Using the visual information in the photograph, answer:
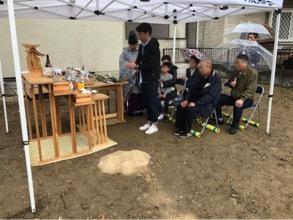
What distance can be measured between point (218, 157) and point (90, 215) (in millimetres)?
2024

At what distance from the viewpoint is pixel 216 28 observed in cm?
1178

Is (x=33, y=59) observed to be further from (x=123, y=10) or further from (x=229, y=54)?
(x=229, y=54)

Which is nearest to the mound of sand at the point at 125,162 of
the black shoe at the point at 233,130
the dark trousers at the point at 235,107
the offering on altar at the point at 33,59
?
the offering on altar at the point at 33,59

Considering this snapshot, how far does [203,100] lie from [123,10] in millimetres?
2685

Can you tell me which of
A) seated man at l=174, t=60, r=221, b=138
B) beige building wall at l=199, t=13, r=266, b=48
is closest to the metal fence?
beige building wall at l=199, t=13, r=266, b=48

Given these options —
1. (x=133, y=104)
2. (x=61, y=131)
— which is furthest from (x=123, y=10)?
(x=61, y=131)

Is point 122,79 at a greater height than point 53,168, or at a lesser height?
greater

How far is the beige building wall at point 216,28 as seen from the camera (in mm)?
11516

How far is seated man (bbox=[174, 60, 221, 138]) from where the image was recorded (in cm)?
427

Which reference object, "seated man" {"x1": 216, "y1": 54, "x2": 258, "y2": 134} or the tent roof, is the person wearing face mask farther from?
"seated man" {"x1": 216, "y1": 54, "x2": 258, "y2": 134}

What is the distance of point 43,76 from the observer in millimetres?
3607

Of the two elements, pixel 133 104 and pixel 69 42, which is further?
pixel 69 42

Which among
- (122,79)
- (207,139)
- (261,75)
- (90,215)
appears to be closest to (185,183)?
(90,215)

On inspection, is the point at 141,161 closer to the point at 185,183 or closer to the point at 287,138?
the point at 185,183
